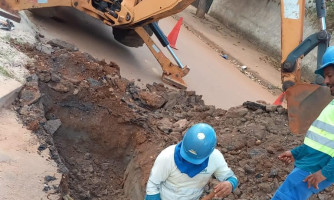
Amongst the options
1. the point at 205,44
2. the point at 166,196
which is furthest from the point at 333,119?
the point at 205,44

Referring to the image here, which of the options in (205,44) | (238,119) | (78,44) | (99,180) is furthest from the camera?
(205,44)

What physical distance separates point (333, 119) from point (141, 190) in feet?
8.49

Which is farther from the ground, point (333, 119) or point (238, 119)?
point (333, 119)

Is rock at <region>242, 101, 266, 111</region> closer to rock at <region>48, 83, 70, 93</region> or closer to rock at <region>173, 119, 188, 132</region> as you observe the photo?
rock at <region>173, 119, 188, 132</region>

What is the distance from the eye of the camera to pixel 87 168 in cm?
573

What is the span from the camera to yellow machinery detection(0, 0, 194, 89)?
739cm

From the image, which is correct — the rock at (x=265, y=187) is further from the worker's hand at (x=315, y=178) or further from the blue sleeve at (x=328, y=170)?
the blue sleeve at (x=328, y=170)

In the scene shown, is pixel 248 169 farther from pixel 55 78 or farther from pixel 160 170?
pixel 55 78

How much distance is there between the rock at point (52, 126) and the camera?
5.25 metres

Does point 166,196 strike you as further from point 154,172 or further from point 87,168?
point 87,168

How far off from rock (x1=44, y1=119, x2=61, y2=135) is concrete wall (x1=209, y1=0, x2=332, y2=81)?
9.54 metres

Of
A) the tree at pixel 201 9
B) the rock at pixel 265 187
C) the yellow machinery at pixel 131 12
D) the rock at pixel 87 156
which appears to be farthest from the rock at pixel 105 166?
the tree at pixel 201 9

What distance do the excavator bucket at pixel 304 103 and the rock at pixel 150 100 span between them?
2.04 metres

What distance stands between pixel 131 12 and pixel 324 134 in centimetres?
486
